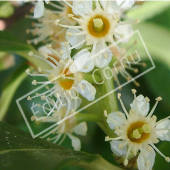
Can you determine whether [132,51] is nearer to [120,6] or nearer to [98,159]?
[120,6]

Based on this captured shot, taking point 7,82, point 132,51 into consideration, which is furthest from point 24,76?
point 132,51

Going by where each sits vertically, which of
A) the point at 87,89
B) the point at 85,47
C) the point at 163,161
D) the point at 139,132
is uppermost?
the point at 85,47

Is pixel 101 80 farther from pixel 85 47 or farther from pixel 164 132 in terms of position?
pixel 164 132

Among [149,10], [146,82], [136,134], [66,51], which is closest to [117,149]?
[136,134]

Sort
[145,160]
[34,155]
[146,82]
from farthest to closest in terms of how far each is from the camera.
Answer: [146,82]
[145,160]
[34,155]

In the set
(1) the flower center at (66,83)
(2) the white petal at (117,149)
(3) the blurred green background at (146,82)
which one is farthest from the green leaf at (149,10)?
(2) the white petal at (117,149)

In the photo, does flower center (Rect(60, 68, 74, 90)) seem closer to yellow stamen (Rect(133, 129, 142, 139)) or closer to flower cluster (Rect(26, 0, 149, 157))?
flower cluster (Rect(26, 0, 149, 157))

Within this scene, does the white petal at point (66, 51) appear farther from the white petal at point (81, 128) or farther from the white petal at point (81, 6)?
the white petal at point (81, 128)
